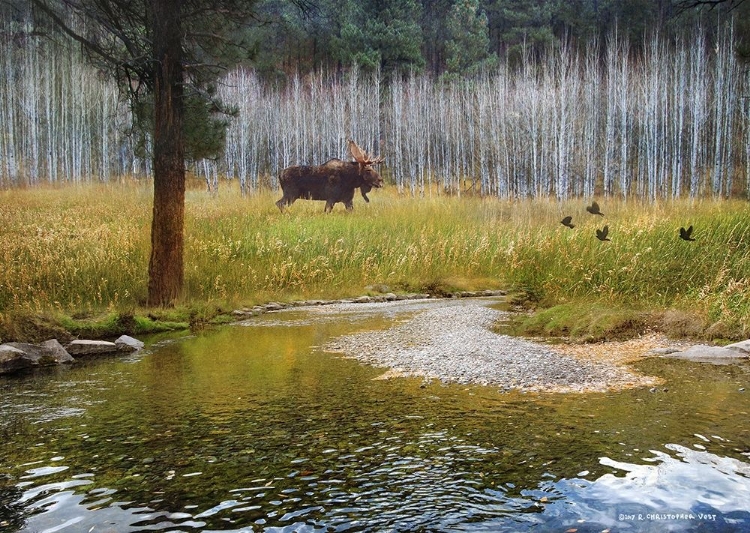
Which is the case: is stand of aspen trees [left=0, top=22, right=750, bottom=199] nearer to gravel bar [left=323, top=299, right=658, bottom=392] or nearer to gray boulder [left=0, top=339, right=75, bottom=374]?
gravel bar [left=323, top=299, right=658, bottom=392]

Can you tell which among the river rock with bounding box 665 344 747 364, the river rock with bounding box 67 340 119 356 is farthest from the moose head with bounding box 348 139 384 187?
the river rock with bounding box 665 344 747 364

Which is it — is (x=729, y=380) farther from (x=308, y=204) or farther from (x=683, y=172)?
(x=683, y=172)

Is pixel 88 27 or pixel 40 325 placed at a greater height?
pixel 88 27

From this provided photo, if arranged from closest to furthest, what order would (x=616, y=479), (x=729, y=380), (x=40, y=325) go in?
1. (x=616, y=479)
2. (x=729, y=380)
3. (x=40, y=325)

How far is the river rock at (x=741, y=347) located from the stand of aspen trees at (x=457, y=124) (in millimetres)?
24831

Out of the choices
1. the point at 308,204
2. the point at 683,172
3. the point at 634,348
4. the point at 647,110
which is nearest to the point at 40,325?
the point at 634,348

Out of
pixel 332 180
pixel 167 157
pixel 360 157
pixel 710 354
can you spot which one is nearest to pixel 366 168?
pixel 360 157

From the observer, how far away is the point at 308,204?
22.0m

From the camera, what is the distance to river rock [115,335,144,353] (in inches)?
325

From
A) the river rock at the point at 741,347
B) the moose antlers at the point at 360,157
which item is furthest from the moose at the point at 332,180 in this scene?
the river rock at the point at 741,347

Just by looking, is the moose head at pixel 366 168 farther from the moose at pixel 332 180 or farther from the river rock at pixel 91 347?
the river rock at pixel 91 347

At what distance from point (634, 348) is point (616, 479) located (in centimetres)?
393

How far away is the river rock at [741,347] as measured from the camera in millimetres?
6801

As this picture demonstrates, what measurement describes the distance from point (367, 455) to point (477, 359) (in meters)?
2.82
